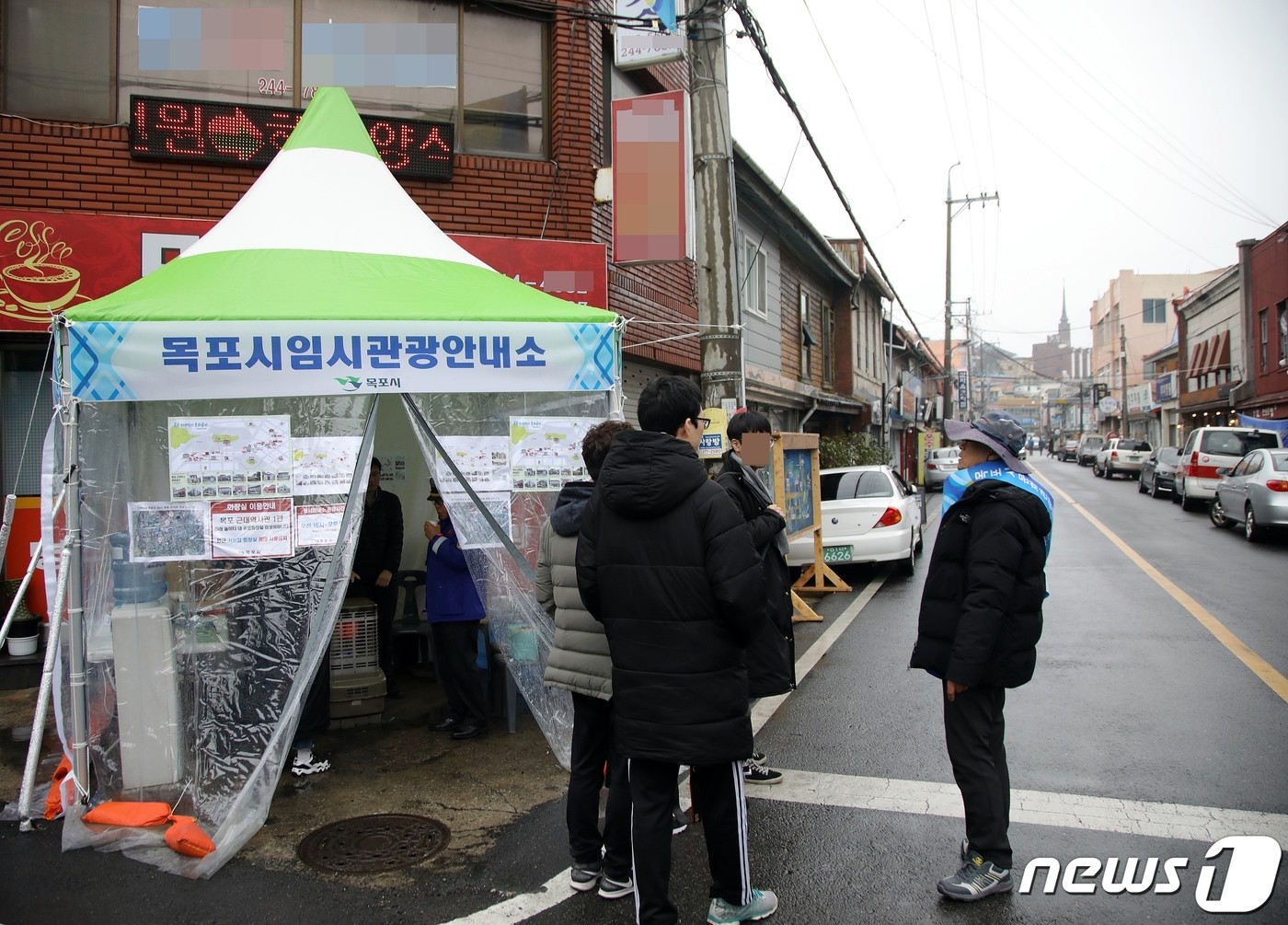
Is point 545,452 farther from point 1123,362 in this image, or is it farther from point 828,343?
point 1123,362

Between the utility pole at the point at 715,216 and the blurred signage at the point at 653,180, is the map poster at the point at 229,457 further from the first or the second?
the blurred signage at the point at 653,180

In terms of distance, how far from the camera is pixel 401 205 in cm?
636

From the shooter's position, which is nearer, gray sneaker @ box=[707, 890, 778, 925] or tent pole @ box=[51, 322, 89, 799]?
gray sneaker @ box=[707, 890, 778, 925]

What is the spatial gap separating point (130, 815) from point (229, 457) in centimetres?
181

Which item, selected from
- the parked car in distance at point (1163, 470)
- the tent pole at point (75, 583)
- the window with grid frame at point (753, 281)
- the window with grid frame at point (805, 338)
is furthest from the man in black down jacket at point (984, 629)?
the parked car in distance at point (1163, 470)

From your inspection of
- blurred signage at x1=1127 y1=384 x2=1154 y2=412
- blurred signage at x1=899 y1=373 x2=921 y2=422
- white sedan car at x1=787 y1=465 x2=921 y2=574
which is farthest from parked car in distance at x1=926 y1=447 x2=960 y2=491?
blurred signage at x1=1127 y1=384 x2=1154 y2=412

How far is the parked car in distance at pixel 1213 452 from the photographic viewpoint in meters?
20.6

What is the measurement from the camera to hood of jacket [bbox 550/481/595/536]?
409 centimetres

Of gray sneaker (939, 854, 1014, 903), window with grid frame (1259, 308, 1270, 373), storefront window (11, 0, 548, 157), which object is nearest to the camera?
gray sneaker (939, 854, 1014, 903)

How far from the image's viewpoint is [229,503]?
4.88 m

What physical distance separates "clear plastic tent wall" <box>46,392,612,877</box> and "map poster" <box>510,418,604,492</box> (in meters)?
0.85

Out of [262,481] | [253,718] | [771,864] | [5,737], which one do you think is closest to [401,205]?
[262,481]

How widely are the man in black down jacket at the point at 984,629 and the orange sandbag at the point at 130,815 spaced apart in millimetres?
3670

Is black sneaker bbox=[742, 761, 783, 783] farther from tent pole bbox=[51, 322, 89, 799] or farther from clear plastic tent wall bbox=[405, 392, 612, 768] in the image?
tent pole bbox=[51, 322, 89, 799]
